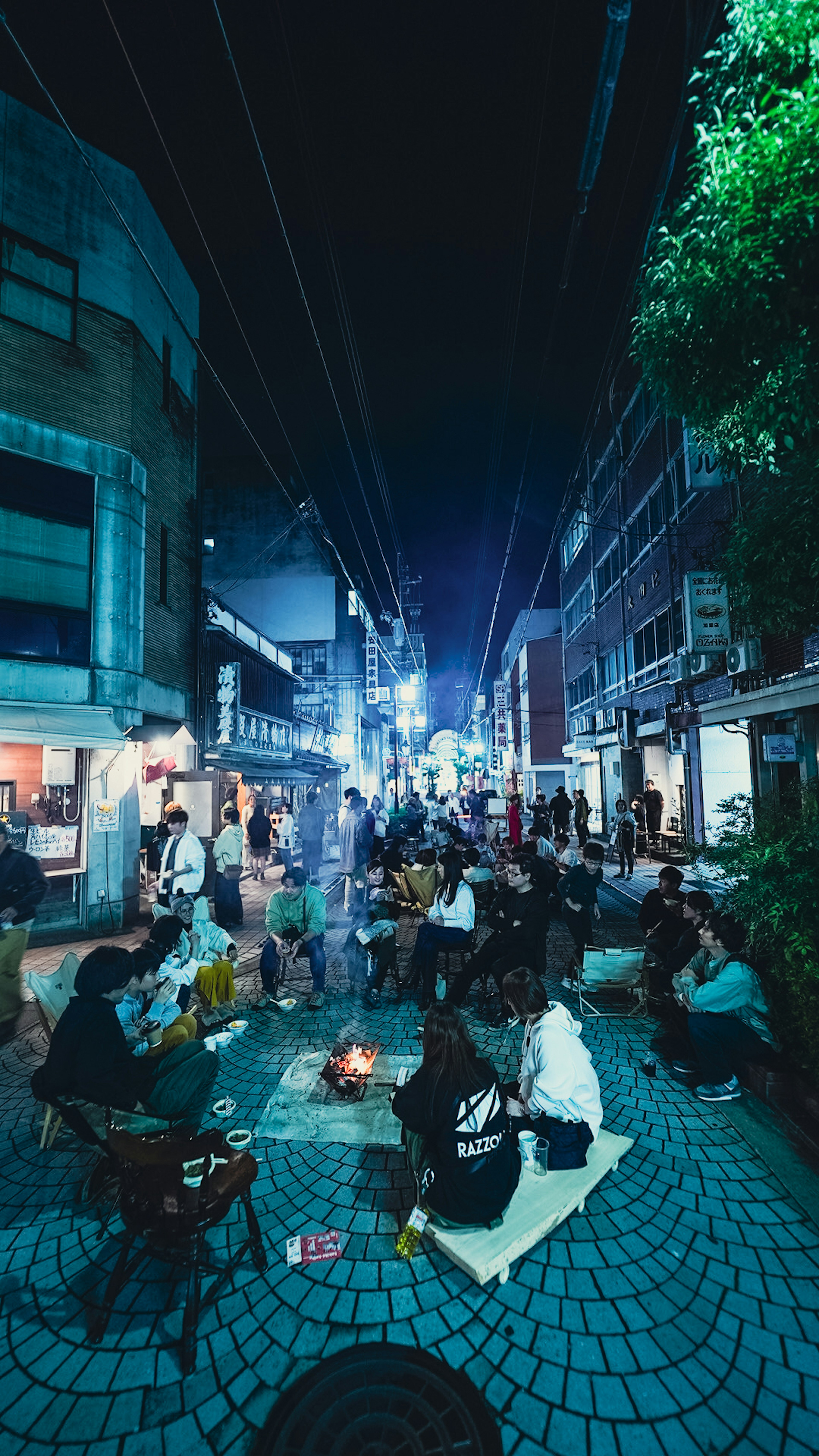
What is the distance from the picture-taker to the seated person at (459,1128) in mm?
3314

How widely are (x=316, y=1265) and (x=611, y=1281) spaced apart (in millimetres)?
1723

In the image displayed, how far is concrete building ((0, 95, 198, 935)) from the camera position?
34.6 feet

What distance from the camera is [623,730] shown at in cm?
2353

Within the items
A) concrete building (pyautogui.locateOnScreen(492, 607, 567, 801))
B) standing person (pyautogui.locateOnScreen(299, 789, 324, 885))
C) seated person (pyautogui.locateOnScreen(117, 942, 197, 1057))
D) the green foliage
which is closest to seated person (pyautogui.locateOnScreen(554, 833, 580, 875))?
standing person (pyautogui.locateOnScreen(299, 789, 324, 885))

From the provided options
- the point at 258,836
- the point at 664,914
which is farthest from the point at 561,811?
the point at 664,914

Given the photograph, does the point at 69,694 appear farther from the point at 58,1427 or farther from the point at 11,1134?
the point at 58,1427

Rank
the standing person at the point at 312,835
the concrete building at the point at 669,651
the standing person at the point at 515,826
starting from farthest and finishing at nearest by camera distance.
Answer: the standing person at the point at 515,826, the standing person at the point at 312,835, the concrete building at the point at 669,651

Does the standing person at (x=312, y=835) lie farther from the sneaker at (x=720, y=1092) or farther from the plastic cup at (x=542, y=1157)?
the plastic cup at (x=542, y=1157)

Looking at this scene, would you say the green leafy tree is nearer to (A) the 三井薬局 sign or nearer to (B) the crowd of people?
(B) the crowd of people

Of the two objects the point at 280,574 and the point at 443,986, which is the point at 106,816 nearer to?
the point at 443,986

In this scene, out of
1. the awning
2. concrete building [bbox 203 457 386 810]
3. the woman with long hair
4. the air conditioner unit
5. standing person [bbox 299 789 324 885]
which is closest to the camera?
the woman with long hair

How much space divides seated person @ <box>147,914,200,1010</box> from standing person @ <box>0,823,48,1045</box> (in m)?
1.63

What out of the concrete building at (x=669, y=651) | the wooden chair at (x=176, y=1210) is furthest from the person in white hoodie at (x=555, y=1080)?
the concrete building at (x=669, y=651)

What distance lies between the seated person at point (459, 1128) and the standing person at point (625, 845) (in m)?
13.4
